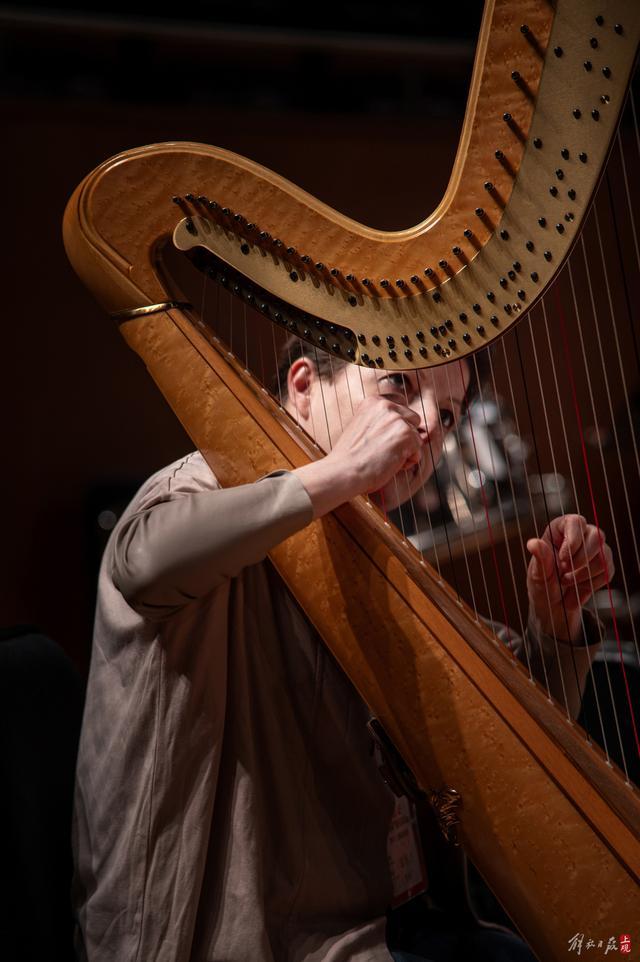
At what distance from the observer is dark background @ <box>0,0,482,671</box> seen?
202 cm

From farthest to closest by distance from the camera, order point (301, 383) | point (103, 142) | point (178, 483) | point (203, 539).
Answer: point (103, 142) → point (301, 383) → point (178, 483) → point (203, 539)

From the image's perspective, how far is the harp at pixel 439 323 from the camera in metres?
0.77

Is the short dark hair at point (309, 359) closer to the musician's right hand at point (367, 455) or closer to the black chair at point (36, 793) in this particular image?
the musician's right hand at point (367, 455)

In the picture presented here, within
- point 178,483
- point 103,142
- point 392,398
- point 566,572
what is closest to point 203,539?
point 178,483

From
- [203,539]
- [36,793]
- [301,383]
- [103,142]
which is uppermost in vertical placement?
[103,142]

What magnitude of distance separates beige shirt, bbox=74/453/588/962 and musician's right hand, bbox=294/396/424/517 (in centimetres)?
3

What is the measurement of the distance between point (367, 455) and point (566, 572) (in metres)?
0.34

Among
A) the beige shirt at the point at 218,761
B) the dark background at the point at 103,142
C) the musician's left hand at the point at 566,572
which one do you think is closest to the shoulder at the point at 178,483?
the beige shirt at the point at 218,761

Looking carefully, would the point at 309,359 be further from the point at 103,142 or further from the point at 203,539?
the point at 103,142

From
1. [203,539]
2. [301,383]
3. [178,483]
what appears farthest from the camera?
[301,383]

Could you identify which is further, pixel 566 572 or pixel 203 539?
pixel 566 572

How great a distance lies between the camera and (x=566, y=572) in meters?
1.08

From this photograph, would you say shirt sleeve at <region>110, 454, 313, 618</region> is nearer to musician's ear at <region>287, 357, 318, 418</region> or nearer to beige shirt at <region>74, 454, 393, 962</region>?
beige shirt at <region>74, 454, 393, 962</region>

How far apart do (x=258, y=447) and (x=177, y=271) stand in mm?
1207
